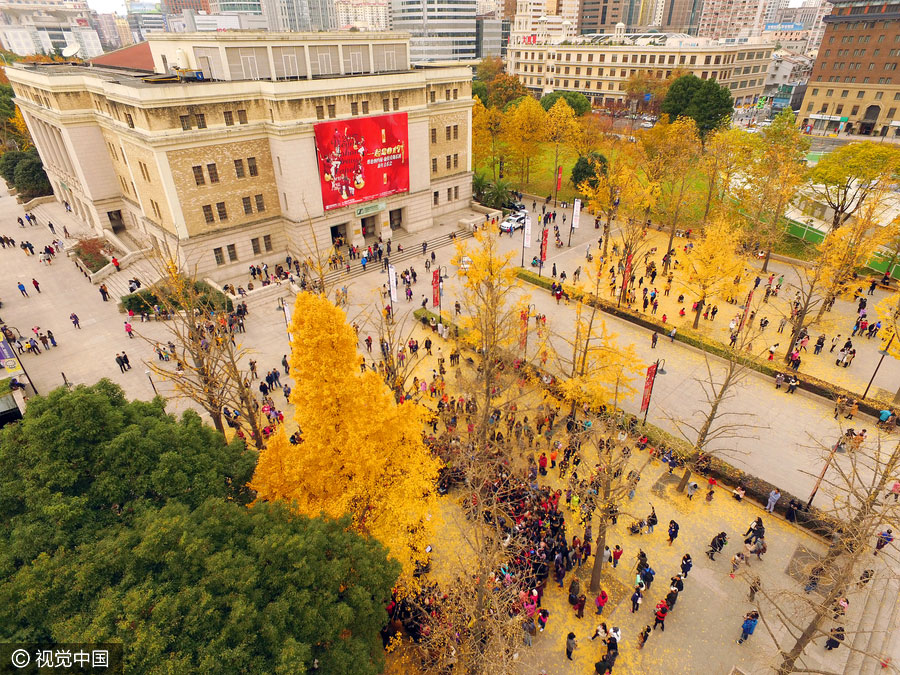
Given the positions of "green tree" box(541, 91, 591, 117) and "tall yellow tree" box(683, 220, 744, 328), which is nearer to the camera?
"tall yellow tree" box(683, 220, 744, 328)

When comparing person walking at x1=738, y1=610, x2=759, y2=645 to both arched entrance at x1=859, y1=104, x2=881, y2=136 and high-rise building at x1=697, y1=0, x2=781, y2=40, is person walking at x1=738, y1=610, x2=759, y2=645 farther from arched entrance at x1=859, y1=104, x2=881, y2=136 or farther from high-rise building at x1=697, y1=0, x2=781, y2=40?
high-rise building at x1=697, y1=0, x2=781, y2=40

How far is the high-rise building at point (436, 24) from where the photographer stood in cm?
13525

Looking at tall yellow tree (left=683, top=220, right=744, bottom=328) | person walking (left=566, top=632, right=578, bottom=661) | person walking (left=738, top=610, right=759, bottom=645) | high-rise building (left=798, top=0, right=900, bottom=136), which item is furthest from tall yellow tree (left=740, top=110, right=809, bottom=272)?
high-rise building (left=798, top=0, right=900, bottom=136)

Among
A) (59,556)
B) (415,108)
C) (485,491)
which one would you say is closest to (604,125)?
(415,108)

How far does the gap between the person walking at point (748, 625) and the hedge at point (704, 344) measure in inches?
460

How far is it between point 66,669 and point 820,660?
22174 mm

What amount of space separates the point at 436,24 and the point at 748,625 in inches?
6060

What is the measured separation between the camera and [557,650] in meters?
17.8

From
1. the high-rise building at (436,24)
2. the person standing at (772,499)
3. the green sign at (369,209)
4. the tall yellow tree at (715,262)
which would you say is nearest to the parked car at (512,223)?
the green sign at (369,209)

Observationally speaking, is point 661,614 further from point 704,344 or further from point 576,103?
point 576,103

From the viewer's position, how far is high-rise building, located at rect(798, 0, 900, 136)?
78562 millimetres

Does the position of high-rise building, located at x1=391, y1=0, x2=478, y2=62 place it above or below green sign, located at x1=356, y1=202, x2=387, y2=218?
above

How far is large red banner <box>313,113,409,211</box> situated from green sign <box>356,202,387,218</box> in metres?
0.64

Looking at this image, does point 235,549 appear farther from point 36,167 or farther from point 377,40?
point 36,167
